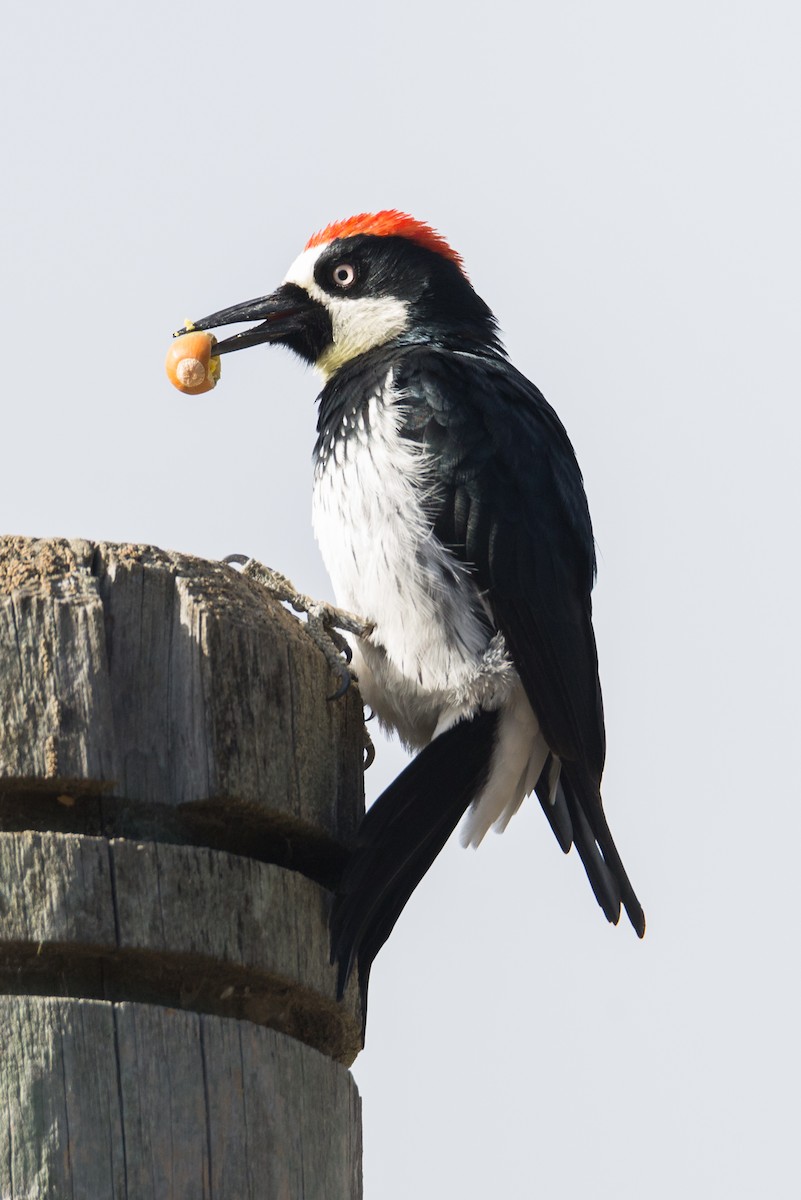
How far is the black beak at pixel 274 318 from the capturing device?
Answer: 5324 mm

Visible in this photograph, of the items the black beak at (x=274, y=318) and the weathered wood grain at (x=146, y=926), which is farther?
the black beak at (x=274, y=318)

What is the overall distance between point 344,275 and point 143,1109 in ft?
12.5

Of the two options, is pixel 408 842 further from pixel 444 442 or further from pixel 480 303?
pixel 480 303

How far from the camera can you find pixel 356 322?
533cm

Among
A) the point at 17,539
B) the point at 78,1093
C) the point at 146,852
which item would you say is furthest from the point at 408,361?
the point at 78,1093

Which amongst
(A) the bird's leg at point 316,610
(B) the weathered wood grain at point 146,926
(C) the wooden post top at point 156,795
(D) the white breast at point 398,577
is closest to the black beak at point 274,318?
(D) the white breast at point 398,577

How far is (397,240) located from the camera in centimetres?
553

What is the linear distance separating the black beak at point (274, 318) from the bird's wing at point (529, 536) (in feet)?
2.40

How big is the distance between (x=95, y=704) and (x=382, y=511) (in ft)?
6.56

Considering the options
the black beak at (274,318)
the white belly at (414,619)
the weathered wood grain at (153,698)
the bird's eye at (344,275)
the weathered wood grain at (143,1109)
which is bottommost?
the weathered wood grain at (143,1109)

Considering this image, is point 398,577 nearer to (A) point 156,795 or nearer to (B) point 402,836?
(B) point 402,836

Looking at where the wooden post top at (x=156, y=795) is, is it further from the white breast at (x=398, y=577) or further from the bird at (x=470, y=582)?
the white breast at (x=398, y=577)

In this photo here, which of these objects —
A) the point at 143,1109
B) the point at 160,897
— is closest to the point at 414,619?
the point at 160,897

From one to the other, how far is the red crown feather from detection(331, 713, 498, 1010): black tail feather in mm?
2114
